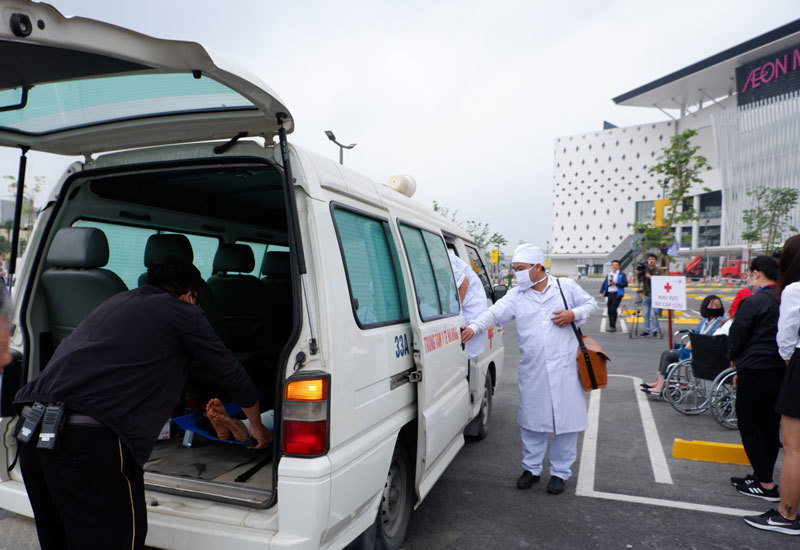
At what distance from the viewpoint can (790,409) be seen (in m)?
3.29

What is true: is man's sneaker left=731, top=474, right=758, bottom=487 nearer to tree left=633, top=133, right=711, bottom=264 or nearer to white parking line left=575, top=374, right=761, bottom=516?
white parking line left=575, top=374, right=761, bottom=516

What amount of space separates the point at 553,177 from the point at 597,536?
98795 mm

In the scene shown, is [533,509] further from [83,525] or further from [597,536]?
[83,525]

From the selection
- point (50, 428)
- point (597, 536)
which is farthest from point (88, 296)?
point (597, 536)

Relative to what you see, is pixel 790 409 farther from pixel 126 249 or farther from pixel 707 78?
pixel 707 78

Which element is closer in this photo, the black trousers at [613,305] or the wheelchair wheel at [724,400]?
the wheelchair wheel at [724,400]

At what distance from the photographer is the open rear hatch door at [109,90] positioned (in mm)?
1556

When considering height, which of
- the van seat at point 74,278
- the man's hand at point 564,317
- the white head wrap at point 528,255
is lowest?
the man's hand at point 564,317

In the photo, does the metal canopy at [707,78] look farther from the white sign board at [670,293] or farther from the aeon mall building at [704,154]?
the white sign board at [670,293]

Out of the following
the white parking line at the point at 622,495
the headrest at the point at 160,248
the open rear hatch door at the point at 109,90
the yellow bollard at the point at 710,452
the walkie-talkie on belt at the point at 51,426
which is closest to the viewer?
the open rear hatch door at the point at 109,90

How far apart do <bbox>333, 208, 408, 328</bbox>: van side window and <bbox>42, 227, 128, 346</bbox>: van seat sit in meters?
1.40

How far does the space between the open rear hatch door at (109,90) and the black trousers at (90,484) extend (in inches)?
50.6

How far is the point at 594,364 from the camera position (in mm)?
3984

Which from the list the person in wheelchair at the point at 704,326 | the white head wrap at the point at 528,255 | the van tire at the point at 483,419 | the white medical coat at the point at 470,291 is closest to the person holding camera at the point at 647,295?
the person in wheelchair at the point at 704,326
